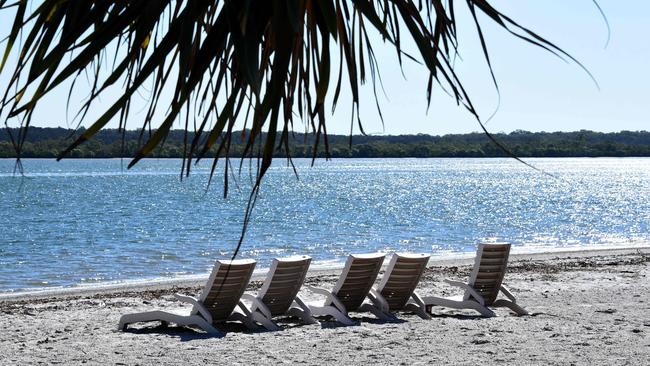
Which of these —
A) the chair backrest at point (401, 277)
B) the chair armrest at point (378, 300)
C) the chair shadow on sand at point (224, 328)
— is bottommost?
the chair shadow on sand at point (224, 328)

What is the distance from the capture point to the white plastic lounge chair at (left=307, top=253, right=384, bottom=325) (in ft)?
31.6

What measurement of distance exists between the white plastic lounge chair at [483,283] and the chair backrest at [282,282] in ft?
5.42

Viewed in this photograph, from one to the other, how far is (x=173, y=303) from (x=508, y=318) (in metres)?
4.90

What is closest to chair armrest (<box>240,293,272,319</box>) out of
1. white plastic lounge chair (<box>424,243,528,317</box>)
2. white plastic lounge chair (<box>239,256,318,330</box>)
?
white plastic lounge chair (<box>239,256,318,330</box>)

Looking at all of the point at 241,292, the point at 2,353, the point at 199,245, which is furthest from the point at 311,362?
the point at 199,245

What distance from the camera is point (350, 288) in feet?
32.1

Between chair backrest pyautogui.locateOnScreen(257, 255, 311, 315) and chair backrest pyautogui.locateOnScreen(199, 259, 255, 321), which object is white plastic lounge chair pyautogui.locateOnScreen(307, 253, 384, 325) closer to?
chair backrest pyautogui.locateOnScreen(257, 255, 311, 315)

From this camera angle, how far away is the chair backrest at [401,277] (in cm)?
994

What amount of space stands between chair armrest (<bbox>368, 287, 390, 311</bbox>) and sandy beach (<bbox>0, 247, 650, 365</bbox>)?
0.17m

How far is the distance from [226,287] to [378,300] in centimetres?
175

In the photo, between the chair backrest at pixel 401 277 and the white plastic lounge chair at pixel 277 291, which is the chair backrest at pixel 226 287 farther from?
the chair backrest at pixel 401 277

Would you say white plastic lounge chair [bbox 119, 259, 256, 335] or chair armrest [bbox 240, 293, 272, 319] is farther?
chair armrest [bbox 240, 293, 272, 319]

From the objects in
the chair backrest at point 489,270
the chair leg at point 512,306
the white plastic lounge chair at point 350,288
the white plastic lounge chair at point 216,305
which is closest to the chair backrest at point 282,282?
the white plastic lounge chair at point 216,305

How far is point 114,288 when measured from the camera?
17672mm
